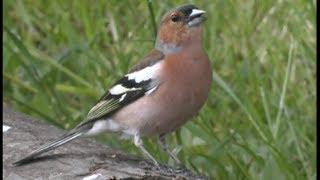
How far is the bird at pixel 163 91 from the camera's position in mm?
3711

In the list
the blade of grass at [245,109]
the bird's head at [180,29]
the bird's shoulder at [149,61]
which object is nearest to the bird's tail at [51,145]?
the bird's shoulder at [149,61]

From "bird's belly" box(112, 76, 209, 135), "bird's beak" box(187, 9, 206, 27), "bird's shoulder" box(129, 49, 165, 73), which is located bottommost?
"bird's belly" box(112, 76, 209, 135)

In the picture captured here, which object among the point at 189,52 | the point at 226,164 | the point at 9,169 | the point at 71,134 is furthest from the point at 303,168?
the point at 9,169

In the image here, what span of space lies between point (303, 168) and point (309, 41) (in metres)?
0.93

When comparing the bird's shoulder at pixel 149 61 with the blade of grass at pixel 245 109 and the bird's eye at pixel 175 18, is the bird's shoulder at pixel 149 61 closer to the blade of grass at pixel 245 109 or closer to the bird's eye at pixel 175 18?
the bird's eye at pixel 175 18

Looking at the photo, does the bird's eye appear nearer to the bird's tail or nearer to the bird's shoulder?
the bird's shoulder

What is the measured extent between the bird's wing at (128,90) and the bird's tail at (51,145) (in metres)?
0.19

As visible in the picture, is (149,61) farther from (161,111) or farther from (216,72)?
(216,72)

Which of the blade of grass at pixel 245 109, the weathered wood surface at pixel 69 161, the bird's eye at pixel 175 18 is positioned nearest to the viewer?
the weathered wood surface at pixel 69 161

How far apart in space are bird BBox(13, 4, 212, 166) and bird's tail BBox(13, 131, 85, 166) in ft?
0.15

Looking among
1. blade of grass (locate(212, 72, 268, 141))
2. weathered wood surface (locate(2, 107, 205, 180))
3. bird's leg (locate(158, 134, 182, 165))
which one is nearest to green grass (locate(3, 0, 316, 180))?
blade of grass (locate(212, 72, 268, 141))

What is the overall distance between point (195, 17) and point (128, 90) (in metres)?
0.39

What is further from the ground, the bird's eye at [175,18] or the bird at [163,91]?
the bird's eye at [175,18]

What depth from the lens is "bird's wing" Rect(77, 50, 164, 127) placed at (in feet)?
12.6
